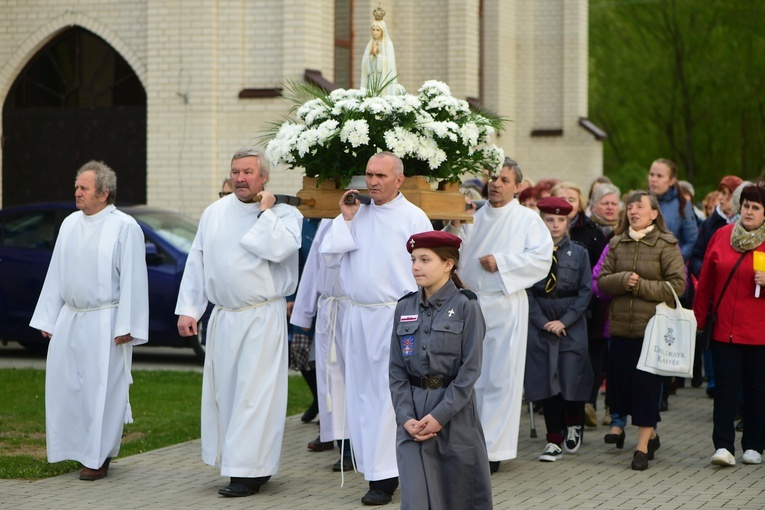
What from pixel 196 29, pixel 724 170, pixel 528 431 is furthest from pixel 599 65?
pixel 528 431

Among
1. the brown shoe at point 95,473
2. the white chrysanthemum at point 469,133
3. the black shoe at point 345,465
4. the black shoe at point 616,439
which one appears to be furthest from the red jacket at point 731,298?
the brown shoe at point 95,473

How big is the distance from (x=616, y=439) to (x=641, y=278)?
1398mm

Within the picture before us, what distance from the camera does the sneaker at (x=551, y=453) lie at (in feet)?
31.9

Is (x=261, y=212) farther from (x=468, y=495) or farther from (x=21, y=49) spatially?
(x=21, y=49)

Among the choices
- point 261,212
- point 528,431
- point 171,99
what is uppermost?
point 171,99

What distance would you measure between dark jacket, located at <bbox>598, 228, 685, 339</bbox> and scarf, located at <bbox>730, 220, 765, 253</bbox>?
415 millimetres

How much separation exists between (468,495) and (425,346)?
2.48 feet

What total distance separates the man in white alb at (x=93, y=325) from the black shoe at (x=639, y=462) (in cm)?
358

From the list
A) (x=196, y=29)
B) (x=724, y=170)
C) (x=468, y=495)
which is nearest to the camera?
(x=468, y=495)

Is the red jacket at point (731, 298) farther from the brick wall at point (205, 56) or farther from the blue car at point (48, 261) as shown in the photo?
the brick wall at point (205, 56)

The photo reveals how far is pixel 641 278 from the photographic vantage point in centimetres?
966

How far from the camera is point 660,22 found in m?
38.8

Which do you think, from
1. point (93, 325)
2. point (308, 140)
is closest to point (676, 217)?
point (308, 140)

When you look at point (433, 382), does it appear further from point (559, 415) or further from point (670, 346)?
point (559, 415)
